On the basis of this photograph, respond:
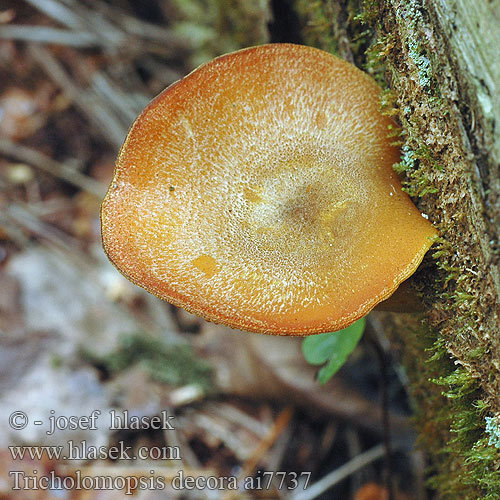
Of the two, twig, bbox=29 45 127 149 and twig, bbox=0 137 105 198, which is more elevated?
twig, bbox=29 45 127 149

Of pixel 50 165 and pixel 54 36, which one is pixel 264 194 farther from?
pixel 54 36

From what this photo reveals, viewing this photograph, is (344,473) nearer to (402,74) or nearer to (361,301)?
(361,301)

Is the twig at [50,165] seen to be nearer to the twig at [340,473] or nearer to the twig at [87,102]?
the twig at [87,102]

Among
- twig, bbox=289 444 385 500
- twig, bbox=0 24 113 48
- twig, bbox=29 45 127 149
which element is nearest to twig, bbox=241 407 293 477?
twig, bbox=289 444 385 500

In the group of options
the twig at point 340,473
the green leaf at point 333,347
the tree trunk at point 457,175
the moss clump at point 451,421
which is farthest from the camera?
the twig at point 340,473

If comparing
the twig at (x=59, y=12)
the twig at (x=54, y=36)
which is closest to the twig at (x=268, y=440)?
the twig at (x=54, y=36)

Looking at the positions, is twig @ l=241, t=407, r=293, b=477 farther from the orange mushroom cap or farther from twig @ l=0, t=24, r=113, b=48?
twig @ l=0, t=24, r=113, b=48

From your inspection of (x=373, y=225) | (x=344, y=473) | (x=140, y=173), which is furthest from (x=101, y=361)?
(x=373, y=225)
